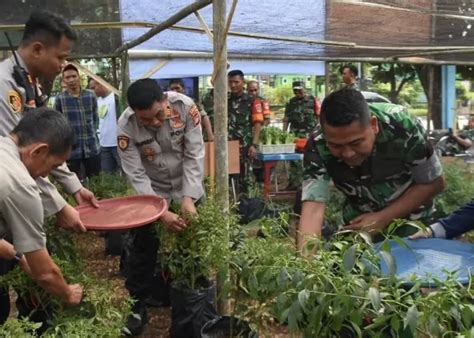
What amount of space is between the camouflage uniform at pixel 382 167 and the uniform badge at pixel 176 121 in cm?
117

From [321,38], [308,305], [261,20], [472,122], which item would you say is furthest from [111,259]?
[472,122]

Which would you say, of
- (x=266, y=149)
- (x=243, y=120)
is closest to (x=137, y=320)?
(x=266, y=149)

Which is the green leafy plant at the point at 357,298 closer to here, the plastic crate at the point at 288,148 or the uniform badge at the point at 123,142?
the uniform badge at the point at 123,142

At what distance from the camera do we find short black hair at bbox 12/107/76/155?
1.90 metres

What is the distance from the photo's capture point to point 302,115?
8.23 meters

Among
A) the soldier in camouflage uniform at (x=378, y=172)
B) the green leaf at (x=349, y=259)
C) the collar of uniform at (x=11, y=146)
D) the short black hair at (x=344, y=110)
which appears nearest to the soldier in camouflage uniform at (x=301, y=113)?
the soldier in camouflage uniform at (x=378, y=172)

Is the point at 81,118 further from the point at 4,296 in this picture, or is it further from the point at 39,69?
the point at 4,296

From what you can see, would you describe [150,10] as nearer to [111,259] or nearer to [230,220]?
[111,259]

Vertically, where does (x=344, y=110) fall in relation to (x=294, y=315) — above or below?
above

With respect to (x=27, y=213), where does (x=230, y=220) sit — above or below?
below

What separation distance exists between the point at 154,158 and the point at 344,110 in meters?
1.72

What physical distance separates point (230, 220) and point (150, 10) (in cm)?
306

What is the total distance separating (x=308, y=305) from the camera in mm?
1391

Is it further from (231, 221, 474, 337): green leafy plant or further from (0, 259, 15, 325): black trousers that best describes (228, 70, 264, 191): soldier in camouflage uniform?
(231, 221, 474, 337): green leafy plant
